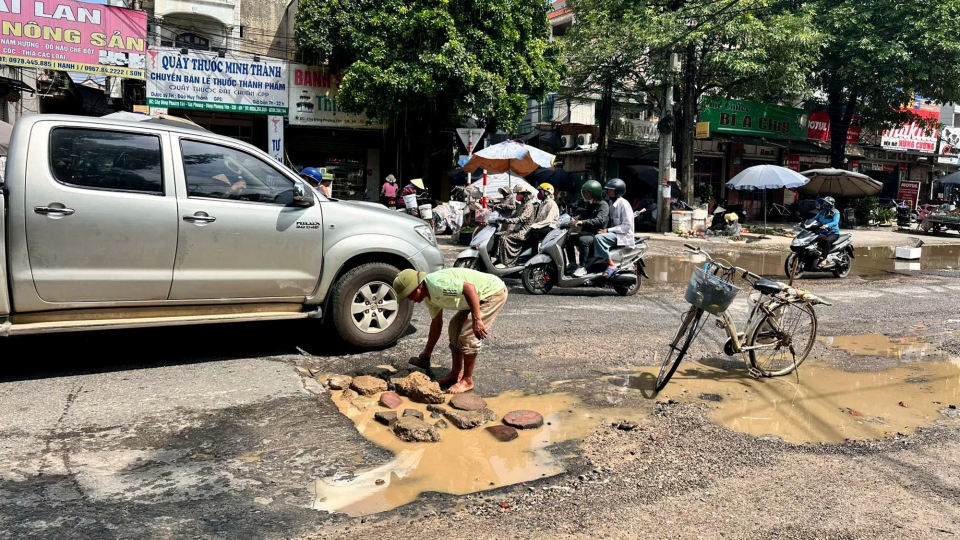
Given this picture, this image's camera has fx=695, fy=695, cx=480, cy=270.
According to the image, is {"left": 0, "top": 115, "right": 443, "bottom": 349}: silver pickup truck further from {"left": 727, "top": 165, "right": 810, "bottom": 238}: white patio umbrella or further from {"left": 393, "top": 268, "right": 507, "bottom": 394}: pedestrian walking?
{"left": 727, "top": 165, "right": 810, "bottom": 238}: white patio umbrella

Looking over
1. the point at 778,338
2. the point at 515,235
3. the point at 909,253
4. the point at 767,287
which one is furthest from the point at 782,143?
the point at 767,287

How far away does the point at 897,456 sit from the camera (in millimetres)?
4309

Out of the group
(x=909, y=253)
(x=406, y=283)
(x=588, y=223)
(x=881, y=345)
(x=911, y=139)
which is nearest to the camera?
(x=406, y=283)

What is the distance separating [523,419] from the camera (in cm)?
461

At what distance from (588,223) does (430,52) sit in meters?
10.2

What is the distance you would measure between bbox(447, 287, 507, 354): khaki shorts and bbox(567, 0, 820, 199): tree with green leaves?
1598cm

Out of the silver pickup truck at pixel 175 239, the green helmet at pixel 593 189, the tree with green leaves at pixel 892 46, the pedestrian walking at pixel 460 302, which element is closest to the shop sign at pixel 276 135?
the green helmet at pixel 593 189

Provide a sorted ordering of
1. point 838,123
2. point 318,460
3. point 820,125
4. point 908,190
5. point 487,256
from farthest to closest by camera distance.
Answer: point 908,190 < point 820,125 < point 838,123 < point 487,256 < point 318,460

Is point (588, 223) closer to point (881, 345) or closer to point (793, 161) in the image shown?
point (881, 345)

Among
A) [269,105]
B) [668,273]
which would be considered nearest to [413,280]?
[668,273]

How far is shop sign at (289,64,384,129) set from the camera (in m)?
20.4

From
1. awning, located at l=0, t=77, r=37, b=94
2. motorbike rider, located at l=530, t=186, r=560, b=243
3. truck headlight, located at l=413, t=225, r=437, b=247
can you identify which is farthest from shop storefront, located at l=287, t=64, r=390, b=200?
truck headlight, located at l=413, t=225, r=437, b=247

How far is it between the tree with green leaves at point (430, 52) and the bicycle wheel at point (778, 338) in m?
13.5

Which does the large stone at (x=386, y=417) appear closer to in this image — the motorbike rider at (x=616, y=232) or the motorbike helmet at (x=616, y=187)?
the motorbike rider at (x=616, y=232)
